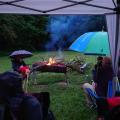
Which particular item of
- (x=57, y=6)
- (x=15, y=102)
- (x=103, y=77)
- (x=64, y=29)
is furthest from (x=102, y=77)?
(x=64, y=29)

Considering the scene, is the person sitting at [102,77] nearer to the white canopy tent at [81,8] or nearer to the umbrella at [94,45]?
the white canopy tent at [81,8]

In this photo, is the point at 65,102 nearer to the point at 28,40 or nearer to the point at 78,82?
the point at 78,82

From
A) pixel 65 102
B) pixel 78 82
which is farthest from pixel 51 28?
pixel 65 102

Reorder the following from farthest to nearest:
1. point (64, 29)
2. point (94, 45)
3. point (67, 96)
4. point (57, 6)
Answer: point (64, 29), point (67, 96), point (94, 45), point (57, 6)

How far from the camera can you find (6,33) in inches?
1379

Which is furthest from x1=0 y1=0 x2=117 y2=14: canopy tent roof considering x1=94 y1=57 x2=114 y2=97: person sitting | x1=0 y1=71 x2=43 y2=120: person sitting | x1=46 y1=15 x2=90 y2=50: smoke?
x1=46 y1=15 x2=90 y2=50: smoke

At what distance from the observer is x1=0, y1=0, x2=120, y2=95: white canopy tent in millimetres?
6938

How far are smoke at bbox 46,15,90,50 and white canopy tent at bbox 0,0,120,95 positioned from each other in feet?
106

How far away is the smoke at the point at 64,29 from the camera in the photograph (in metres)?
40.6

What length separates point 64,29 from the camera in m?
41.9

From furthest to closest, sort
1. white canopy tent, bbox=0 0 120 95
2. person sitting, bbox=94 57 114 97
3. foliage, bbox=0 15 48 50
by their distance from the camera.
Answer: foliage, bbox=0 15 48 50 → person sitting, bbox=94 57 114 97 → white canopy tent, bbox=0 0 120 95

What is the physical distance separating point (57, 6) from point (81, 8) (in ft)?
1.54

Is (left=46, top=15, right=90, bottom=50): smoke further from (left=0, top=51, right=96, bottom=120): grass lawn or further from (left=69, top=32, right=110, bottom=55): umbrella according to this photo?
(left=69, top=32, right=110, bottom=55): umbrella

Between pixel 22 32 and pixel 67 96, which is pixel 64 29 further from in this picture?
pixel 67 96
